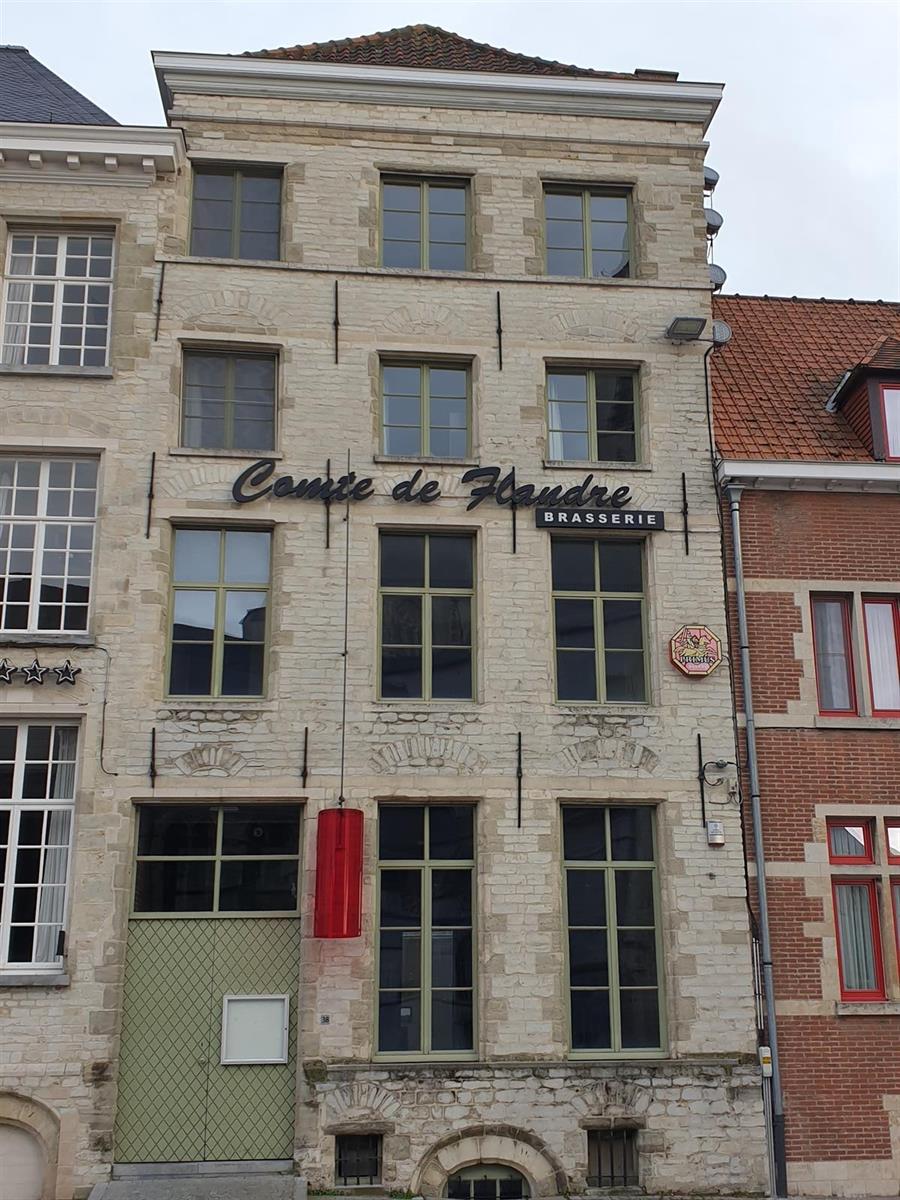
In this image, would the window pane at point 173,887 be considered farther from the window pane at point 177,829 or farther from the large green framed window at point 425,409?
the large green framed window at point 425,409

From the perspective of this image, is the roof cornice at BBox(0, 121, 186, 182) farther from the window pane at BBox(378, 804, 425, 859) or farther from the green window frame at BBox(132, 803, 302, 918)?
the window pane at BBox(378, 804, 425, 859)

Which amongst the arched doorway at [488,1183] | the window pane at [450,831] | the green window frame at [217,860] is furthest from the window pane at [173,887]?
the arched doorway at [488,1183]

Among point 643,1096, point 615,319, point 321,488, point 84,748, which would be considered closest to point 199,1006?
point 84,748

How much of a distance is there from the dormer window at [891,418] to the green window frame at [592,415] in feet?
9.95

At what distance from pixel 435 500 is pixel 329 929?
4.86m

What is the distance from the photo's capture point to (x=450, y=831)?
1404cm

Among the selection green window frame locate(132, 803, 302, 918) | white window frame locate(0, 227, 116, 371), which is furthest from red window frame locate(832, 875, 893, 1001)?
white window frame locate(0, 227, 116, 371)

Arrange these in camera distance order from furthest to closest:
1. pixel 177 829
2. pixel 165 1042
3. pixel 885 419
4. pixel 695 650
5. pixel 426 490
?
pixel 885 419
pixel 426 490
pixel 695 650
pixel 177 829
pixel 165 1042

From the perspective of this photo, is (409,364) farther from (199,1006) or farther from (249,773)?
(199,1006)

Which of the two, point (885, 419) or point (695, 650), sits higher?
point (885, 419)

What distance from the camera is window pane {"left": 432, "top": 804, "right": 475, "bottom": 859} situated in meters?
14.0

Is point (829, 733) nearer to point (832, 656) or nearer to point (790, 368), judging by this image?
point (832, 656)

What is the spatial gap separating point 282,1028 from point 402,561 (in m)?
5.15

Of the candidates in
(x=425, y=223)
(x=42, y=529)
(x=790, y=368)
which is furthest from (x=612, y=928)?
(x=425, y=223)
